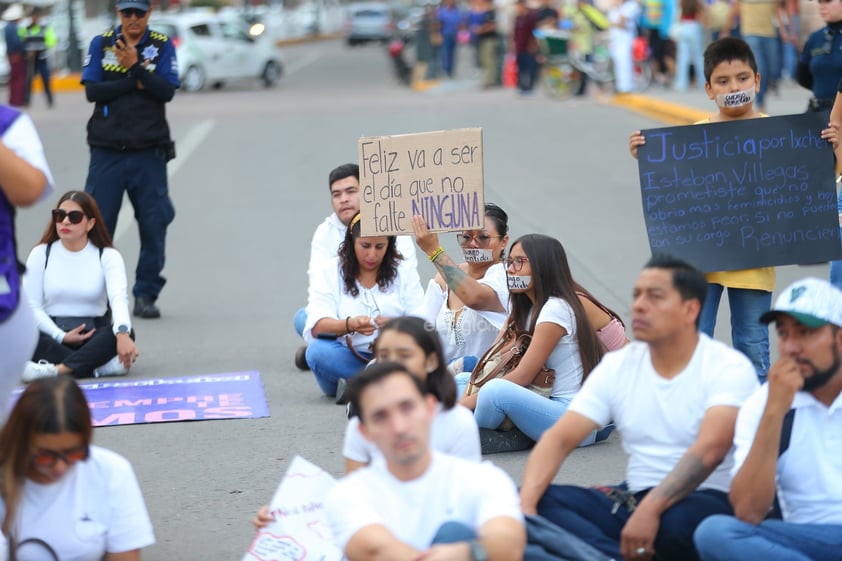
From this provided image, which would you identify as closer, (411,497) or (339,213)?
(411,497)

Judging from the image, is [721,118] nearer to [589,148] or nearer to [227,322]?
[227,322]

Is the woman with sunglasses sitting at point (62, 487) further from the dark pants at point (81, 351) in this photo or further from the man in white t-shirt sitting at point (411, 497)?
the dark pants at point (81, 351)

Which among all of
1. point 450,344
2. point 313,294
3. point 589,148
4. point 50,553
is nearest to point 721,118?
point 450,344

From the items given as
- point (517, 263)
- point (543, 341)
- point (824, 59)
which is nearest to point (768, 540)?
point (543, 341)

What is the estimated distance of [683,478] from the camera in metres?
4.29

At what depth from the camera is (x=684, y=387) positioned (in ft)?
14.3

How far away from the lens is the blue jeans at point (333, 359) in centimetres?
722

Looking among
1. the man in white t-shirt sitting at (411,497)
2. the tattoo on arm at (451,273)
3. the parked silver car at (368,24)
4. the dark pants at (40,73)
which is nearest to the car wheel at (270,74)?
the dark pants at (40,73)

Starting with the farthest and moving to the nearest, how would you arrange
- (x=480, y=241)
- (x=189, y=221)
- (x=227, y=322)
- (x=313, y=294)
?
(x=189, y=221), (x=227, y=322), (x=313, y=294), (x=480, y=241)

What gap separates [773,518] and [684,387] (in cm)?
51

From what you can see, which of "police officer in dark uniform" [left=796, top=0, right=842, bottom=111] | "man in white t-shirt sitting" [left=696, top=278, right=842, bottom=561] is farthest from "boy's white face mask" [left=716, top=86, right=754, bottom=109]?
"man in white t-shirt sitting" [left=696, top=278, right=842, bottom=561]

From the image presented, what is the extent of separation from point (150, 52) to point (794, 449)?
20.1 feet

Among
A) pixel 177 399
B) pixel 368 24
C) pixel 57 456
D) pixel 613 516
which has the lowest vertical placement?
pixel 177 399

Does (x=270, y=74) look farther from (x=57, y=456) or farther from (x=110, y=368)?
(x=57, y=456)
